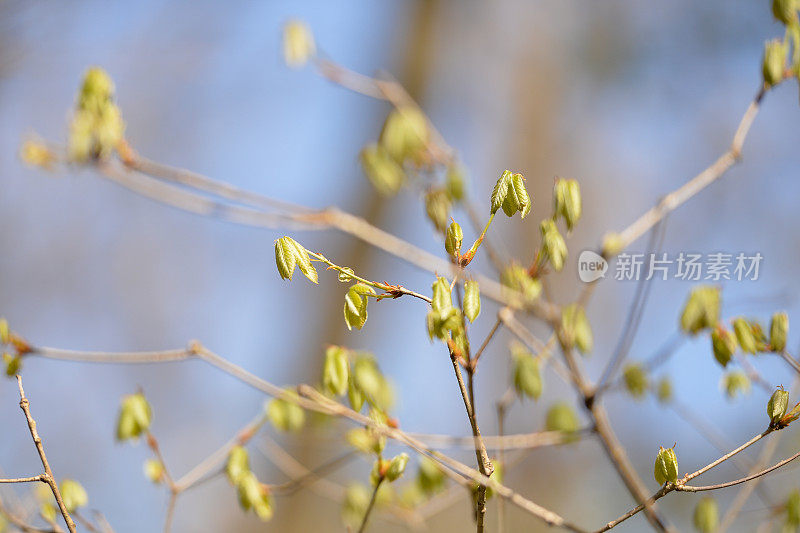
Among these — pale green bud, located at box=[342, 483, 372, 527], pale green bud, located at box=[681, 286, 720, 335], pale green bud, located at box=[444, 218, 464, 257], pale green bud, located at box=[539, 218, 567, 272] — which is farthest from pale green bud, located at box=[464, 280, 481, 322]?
pale green bud, located at box=[342, 483, 372, 527]

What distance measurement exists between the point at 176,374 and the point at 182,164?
1613 mm

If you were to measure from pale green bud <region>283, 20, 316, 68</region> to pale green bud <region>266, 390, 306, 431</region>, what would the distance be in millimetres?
785

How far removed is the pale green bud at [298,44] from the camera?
152 centimetres

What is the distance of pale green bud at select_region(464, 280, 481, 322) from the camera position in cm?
71

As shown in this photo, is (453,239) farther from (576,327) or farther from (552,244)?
(576,327)

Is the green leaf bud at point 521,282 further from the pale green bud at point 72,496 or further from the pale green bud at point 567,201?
the pale green bud at point 72,496

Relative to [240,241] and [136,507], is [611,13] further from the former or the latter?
[136,507]

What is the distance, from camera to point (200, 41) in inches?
197

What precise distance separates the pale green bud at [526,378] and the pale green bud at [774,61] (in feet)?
1.83

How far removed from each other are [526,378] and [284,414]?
401mm

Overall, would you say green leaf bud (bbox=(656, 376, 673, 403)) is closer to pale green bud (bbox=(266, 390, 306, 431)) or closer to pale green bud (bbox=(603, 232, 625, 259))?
pale green bud (bbox=(603, 232, 625, 259))

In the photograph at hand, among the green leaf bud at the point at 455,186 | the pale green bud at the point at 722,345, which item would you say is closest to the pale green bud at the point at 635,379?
the pale green bud at the point at 722,345

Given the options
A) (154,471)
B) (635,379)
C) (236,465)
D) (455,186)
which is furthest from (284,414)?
(635,379)

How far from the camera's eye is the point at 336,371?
93cm
